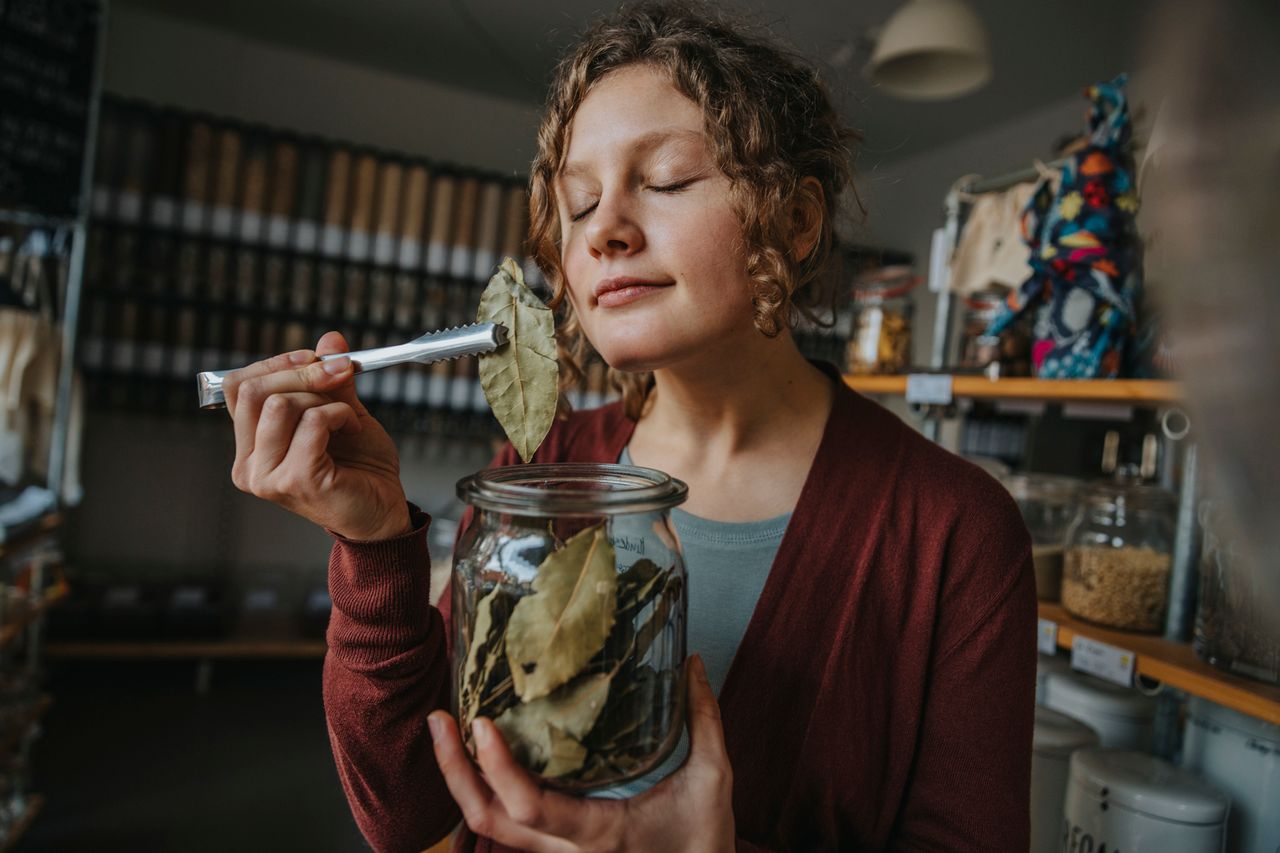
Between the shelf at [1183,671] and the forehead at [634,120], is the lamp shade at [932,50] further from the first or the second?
the forehead at [634,120]

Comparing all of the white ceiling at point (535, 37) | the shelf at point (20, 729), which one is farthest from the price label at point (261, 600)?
the white ceiling at point (535, 37)

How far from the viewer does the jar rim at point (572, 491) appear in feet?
1.71

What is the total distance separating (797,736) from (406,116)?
4.20m

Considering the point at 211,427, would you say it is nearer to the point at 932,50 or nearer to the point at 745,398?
the point at 932,50

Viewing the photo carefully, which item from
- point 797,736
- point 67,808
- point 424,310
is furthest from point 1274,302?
point 424,310

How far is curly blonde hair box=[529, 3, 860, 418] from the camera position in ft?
2.56

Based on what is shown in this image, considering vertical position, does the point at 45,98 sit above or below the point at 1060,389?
above

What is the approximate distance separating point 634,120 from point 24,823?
2840 mm

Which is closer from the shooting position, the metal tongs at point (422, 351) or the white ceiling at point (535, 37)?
the metal tongs at point (422, 351)

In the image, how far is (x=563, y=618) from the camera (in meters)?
0.49

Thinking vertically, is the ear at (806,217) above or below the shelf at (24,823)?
above

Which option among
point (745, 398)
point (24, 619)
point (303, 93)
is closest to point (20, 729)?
point (24, 619)

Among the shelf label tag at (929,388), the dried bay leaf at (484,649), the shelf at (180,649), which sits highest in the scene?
the shelf label tag at (929,388)

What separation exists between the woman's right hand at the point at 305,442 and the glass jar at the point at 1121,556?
1.35 m
